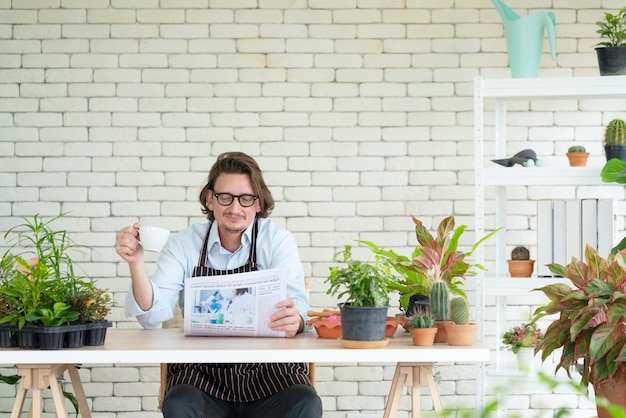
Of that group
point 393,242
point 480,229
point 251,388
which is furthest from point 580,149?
point 251,388

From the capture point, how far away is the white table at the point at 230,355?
7.58 ft

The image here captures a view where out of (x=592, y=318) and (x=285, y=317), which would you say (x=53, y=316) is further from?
(x=592, y=318)

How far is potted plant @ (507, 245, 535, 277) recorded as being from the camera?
390cm

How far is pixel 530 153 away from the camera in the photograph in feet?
12.7

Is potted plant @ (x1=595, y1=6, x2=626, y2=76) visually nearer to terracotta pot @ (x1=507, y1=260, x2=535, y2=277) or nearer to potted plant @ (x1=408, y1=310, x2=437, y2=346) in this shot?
terracotta pot @ (x1=507, y1=260, x2=535, y2=277)

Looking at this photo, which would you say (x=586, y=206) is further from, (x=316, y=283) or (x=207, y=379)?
(x=207, y=379)

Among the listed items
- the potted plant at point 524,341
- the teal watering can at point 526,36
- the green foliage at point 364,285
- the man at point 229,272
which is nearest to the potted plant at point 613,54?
the teal watering can at point 526,36

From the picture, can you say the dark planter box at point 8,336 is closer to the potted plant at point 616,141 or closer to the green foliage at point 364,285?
the green foliage at point 364,285

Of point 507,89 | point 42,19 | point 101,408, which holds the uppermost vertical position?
point 42,19

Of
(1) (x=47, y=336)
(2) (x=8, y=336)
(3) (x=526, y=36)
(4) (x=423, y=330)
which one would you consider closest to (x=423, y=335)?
(4) (x=423, y=330)

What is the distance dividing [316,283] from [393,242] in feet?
1.49

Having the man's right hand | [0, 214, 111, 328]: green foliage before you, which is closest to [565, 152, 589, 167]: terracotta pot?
the man's right hand

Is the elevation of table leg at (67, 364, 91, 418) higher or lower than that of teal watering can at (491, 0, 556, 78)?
lower

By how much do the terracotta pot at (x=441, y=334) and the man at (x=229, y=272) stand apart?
42 cm
